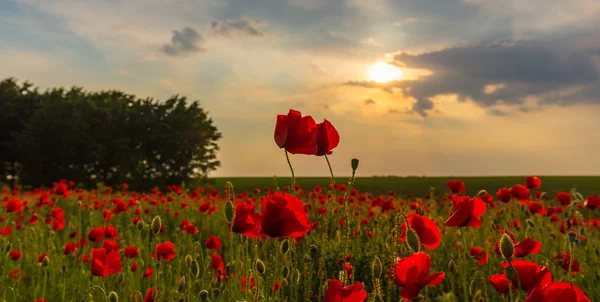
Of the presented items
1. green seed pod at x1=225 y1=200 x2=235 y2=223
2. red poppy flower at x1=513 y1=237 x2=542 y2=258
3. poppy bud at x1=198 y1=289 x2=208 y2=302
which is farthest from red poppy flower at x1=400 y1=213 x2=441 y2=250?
poppy bud at x1=198 y1=289 x2=208 y2=302

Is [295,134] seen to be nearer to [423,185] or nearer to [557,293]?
[557,293]

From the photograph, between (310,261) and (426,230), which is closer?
(426,230)

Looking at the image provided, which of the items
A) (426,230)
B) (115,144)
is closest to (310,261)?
(426,230)

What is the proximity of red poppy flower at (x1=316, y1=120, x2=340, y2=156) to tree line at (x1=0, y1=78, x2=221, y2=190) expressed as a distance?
77.3ft

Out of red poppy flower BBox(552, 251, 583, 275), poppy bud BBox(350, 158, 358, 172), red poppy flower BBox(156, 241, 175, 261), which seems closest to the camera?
poppy bud BBox(350, 158, 358, 172)

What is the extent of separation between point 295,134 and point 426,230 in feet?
2.16

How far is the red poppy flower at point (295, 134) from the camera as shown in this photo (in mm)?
2033

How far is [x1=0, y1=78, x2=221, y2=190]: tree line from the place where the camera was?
24875 millimetres

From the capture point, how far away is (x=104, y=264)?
8.93 ft

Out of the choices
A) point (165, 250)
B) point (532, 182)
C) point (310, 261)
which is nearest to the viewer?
point (310, 261)

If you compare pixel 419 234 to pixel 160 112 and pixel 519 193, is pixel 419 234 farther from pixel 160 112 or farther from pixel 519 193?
pixel 160 112

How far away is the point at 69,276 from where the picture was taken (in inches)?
187

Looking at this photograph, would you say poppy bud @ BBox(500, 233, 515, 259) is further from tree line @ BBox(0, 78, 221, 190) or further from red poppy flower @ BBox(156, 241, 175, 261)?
tree line @ BBox(0, 78, 221, 190)

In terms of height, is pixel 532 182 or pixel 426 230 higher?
pixel 532 182
